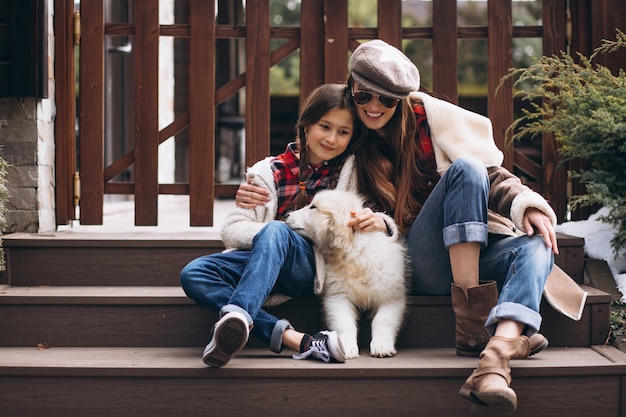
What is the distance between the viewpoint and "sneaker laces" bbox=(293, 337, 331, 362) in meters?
2.40

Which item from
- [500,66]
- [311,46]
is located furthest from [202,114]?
[500,66]

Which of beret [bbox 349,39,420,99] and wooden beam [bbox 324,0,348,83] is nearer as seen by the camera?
beret [bbox 349,39,420,99]

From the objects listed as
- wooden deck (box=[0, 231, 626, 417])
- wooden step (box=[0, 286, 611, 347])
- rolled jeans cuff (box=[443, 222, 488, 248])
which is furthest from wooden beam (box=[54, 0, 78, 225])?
rolled jeans cuff (box=[443, 222, 488, 248])

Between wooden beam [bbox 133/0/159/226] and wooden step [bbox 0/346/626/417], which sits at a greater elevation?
wooden beam [bbox 133/0/159/226]

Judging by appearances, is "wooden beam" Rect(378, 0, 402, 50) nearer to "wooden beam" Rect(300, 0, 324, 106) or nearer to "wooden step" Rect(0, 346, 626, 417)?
"wooden beam" Rect(300, 0, 324, 106)

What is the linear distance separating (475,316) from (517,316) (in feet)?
0.69

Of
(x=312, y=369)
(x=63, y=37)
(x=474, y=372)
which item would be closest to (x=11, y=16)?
(x=63, y=37)

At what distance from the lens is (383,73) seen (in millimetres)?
2568

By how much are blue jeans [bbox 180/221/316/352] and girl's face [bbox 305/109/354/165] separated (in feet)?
1.19

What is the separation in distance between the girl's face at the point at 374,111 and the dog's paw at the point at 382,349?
811mm

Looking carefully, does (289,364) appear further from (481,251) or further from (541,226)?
(541,226)

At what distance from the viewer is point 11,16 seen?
3.24m

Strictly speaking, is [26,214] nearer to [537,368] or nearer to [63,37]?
[63,37]

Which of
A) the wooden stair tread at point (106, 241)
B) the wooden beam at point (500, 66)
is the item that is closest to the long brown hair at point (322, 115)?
the wooden stair tread at point (106, 241)
